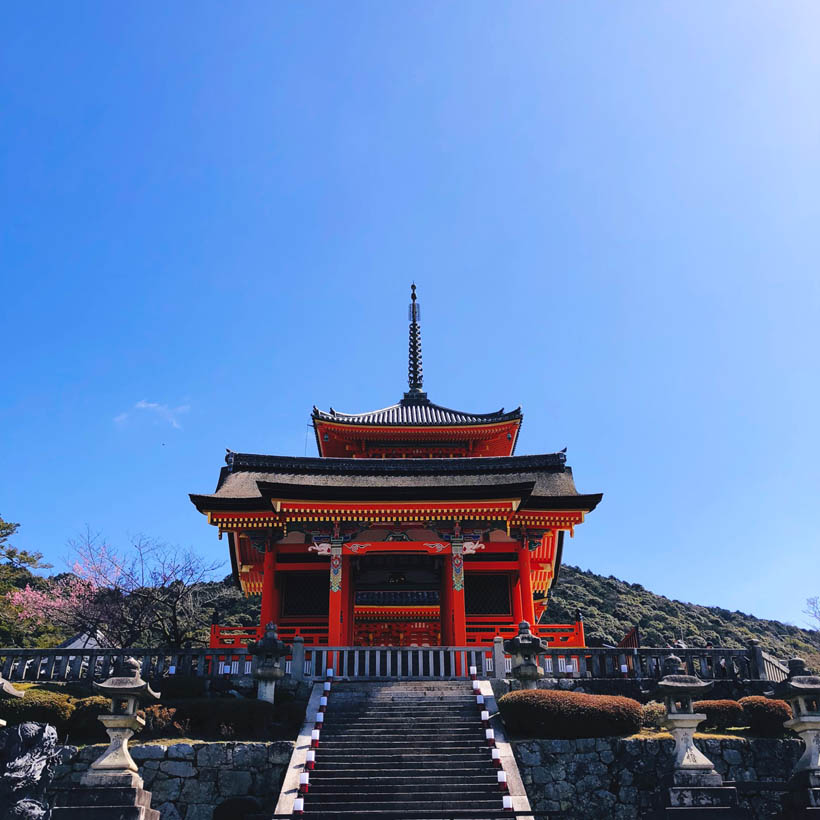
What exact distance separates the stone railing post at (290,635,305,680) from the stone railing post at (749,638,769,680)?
11689 millimetres

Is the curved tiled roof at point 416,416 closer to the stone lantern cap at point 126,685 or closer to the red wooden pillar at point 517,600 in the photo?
the red wooden pillar at point 517,600

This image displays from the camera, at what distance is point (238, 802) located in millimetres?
13094

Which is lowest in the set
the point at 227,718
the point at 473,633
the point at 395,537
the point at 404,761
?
the point at 404,761

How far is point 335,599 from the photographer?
2091 cm

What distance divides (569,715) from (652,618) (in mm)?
52423

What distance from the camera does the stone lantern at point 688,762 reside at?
1179 centimetres

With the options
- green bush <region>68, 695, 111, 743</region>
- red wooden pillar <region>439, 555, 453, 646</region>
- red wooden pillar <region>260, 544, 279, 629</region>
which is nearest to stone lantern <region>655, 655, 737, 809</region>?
red wooden pillar <region>439, 555, 453, 646</region>

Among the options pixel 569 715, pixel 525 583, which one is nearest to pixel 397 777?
pixel 569 715

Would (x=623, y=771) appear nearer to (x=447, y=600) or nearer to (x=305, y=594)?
(x=447, y=600)

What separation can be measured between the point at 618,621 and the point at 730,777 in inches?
1893

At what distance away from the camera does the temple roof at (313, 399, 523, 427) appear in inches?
1266

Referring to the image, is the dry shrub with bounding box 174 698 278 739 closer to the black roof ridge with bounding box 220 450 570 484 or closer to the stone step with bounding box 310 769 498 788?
the stone step with bounding box 310 769 498 788

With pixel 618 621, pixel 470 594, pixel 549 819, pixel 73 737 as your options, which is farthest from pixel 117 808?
pixel 618 621

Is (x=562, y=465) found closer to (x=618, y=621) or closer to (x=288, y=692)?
(x=288, y=692)
